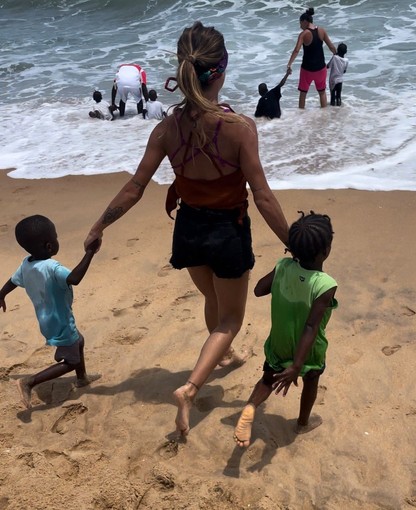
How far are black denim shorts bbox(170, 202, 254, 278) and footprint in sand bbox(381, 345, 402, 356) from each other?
3.81 feet

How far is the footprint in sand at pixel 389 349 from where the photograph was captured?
3.62m

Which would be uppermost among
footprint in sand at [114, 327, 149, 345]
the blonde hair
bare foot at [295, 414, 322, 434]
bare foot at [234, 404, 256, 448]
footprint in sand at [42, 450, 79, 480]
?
the blonde hair

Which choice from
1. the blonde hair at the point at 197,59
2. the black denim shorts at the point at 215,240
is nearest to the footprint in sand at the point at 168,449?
the black denim shorts at the point at 215,240

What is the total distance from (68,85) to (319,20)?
6194mm

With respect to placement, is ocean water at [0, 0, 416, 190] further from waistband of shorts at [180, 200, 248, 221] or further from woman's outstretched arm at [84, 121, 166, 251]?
waistband of shorts at [180, 200, 248, 221]

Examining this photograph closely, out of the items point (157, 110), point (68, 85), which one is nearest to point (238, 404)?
point (157, 110)

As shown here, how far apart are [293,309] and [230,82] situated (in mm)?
8851

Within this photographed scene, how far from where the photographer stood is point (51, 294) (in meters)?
3.18

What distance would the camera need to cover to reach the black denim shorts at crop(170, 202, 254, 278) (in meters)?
2.87

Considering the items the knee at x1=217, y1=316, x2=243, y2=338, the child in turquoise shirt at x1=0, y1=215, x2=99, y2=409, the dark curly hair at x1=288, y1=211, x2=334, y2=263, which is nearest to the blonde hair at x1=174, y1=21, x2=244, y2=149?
the dark curly hair at x1=288, y1=211, x2=334, y2=263

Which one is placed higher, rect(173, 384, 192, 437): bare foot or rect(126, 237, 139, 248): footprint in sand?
rect(173, 384, 192, 437): bare foot

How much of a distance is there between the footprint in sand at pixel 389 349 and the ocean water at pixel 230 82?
2.55m

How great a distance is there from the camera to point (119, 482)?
2777 mm

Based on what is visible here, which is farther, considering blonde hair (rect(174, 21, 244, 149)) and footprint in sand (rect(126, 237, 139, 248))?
footprint in sand (rect(126, 237, 139, 248))
